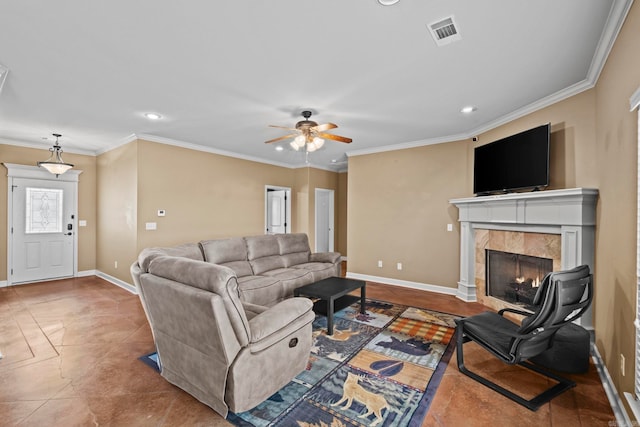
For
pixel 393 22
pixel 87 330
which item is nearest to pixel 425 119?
pixel 393 22

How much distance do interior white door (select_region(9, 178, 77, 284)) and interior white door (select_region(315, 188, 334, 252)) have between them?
5351 millimetres

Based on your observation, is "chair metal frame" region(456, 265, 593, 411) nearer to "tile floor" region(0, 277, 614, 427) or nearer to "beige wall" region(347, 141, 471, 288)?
"tile floor" region(0, 277, 614, 427)

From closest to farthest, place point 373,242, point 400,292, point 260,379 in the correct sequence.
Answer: point 260,379 → point 400,292 → point 373,242

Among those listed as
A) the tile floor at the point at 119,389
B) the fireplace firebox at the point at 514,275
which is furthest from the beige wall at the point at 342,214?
the tile floor at the point at 119,389

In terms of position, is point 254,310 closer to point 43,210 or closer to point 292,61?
point 292,61

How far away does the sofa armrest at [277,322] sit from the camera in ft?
6.26

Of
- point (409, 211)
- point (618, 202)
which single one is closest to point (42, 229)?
point (409, 211)

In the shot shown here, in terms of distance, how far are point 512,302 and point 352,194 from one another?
10.7 feet

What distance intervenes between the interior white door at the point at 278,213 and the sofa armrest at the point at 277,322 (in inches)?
209

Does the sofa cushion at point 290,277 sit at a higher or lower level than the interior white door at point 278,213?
lower

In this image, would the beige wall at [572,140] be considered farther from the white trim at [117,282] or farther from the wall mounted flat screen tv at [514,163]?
the white trim at [117,282]

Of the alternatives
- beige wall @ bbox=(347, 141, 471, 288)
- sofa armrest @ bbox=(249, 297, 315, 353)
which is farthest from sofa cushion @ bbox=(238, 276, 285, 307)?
beige wall @ bbox=(347, 141, 471, 288)

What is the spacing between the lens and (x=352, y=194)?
6.00 metres

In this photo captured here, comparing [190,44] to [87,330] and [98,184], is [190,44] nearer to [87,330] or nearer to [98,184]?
[87,330]
